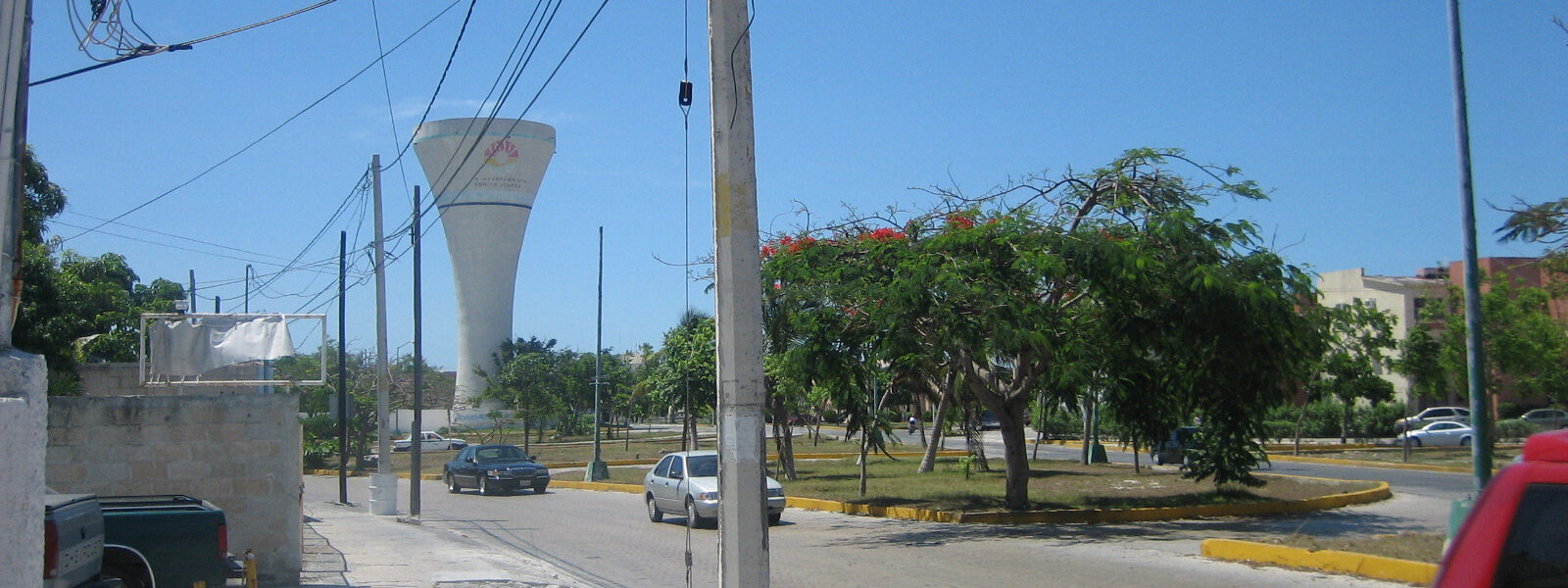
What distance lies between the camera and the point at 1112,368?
1945 cm

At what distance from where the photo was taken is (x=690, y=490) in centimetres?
2012

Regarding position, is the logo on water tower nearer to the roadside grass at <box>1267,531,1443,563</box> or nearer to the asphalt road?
the asphalt road

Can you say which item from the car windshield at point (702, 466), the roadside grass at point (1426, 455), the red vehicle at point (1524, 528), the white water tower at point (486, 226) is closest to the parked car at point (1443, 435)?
the roadside grass at point (1426, 455)

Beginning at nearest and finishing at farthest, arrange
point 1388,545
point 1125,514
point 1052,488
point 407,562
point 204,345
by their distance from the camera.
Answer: point 1388,545, point 204,345, point 407,562, point 1125,514, point 1052,488

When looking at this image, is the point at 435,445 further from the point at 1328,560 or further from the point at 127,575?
the point at 1328,560

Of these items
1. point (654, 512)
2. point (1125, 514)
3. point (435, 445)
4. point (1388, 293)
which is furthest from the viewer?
point (435, 445)

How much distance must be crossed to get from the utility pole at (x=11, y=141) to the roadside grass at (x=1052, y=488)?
1685 cm

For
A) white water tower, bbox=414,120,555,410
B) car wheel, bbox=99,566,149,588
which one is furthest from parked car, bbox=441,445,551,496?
white water tower, bbox=414,120,555,410

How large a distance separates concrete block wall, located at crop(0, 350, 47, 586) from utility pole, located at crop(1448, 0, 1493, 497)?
11705mm

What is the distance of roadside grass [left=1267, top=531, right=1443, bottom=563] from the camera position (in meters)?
12.8

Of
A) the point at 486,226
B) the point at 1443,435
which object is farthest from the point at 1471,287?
the point at 486,226

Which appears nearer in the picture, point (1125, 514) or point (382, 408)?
point (1125, 514)

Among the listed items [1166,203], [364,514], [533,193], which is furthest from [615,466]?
[533,193]

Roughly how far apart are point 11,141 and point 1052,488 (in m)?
21.9
